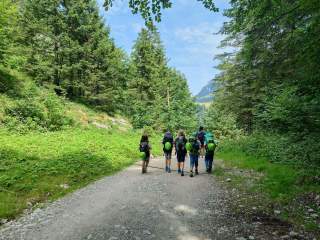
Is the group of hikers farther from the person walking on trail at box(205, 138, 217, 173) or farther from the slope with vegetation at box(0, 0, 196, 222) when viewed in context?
the slope with vegetation at box(0, 0, 196, 222)

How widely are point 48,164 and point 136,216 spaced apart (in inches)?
294

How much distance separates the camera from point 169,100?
51.7 m

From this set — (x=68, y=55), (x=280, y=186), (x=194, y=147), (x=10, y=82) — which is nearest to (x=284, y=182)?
(x=280, y=186)

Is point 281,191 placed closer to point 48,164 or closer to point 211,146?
point 211,146

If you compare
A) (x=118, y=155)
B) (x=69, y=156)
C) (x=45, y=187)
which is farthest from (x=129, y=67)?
(x=45, y=187)

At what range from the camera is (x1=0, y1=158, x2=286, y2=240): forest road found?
7.21 metres

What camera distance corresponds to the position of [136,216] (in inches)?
328

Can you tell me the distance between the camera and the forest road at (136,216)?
721 centimetres

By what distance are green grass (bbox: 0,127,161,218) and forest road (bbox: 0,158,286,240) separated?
40.4 inches

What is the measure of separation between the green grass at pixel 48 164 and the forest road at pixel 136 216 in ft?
3.37

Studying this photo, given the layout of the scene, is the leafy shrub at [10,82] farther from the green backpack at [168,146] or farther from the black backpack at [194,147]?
the black backpack at [194,147]

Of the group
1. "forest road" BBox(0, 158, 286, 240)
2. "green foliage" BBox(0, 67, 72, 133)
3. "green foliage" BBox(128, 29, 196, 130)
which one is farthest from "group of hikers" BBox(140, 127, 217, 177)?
"green foliage" BBox(128, 29, 196, 130)

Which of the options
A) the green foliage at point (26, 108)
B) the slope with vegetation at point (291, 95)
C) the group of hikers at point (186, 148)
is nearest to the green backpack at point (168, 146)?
the group of hikers at point (186, 148)

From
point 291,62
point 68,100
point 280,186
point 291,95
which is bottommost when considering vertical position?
point 280,186
